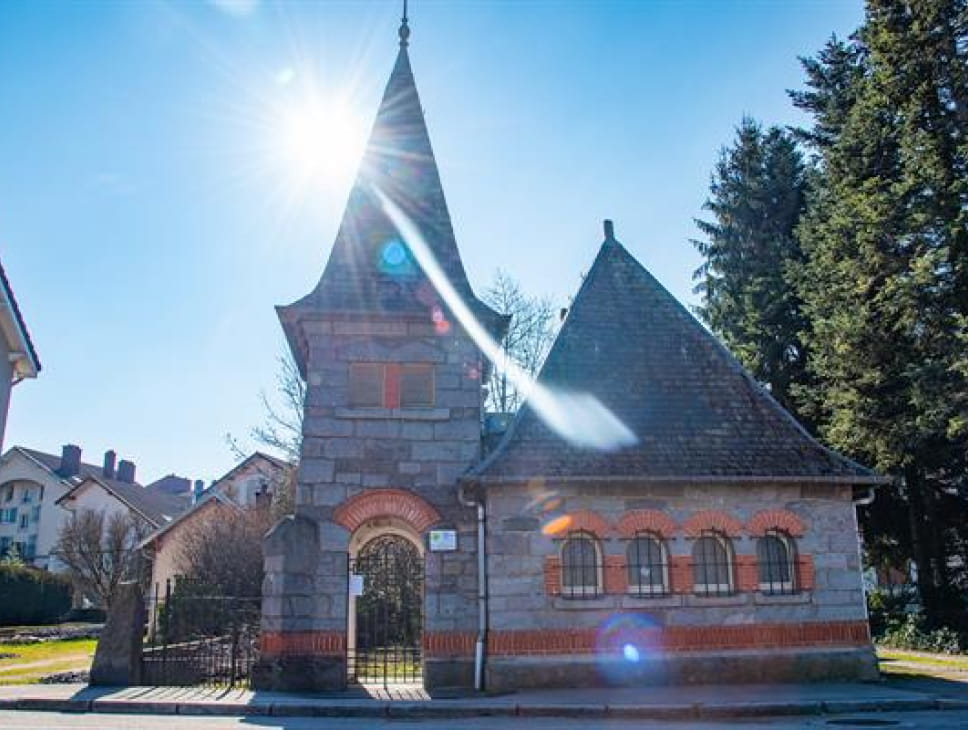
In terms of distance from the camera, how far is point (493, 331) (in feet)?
47.8

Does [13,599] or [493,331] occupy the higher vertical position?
[493,331]

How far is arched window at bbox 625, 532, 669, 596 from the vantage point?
1283 cm

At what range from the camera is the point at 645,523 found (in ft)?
42.1

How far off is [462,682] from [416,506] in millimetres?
2874

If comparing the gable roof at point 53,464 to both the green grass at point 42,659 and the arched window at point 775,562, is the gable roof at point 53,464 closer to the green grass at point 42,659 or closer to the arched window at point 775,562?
the green grass at point 42,659

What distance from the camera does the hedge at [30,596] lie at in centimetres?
Answer: 3706

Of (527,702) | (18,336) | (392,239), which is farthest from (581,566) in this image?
(18,336)

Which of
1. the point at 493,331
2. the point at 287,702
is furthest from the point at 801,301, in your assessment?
the point at 287,702

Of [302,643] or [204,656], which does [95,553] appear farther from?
[302,643]

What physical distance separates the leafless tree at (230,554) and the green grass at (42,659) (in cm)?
391

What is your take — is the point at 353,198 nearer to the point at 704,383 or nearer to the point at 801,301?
the point at 704,383

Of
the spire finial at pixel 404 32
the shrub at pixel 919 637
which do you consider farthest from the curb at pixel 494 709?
the spire finial at pixel 404 32

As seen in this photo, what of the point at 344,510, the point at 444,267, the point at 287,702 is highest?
the point at 444,267

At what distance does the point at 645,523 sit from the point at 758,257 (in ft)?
57.5
